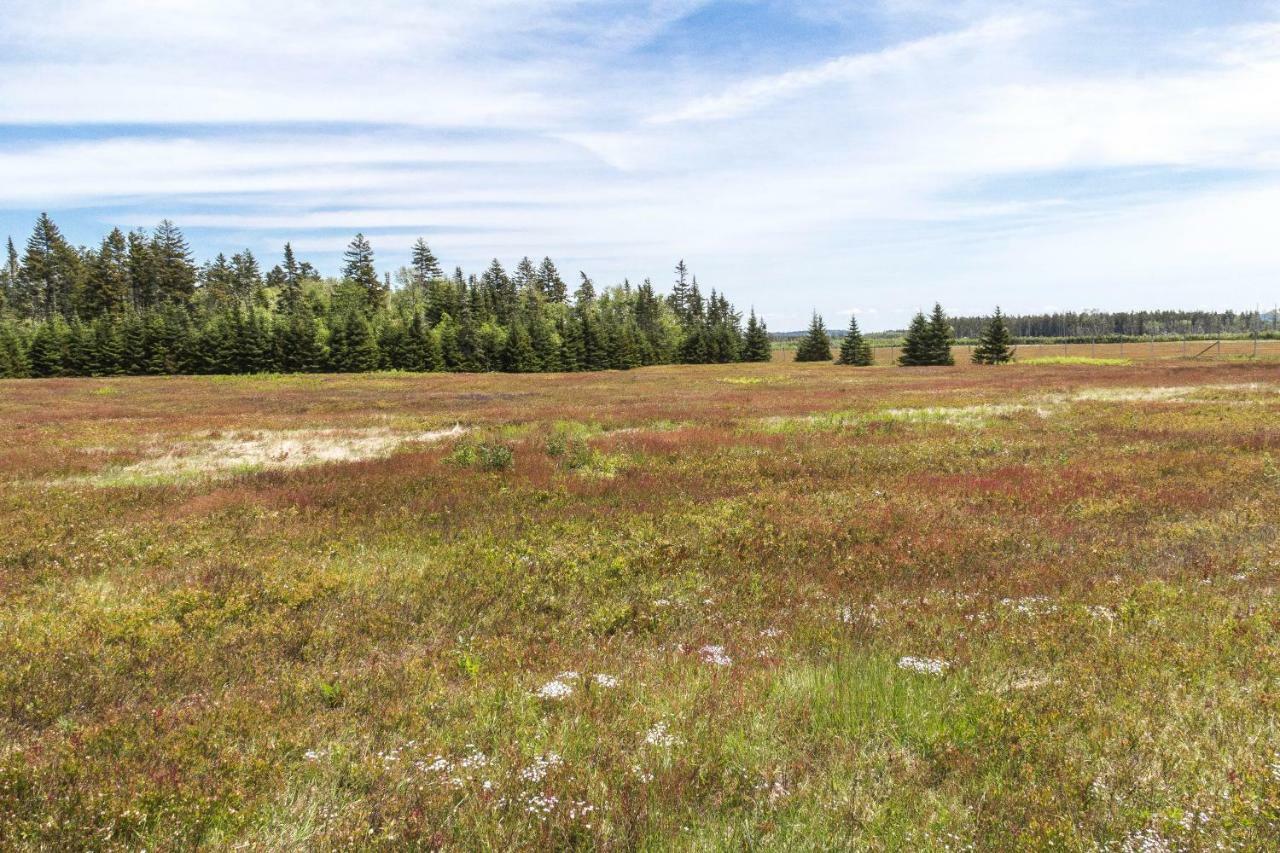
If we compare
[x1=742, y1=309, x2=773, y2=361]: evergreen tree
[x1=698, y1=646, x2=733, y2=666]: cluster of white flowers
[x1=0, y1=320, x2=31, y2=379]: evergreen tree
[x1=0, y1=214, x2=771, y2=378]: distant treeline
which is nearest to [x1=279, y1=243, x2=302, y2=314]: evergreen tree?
[x1=0, y1=214, x2=771, y2=378]: distant treeline

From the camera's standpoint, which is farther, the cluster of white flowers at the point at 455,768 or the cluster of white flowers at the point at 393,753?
the cluster of white flowers at the point at 393,753

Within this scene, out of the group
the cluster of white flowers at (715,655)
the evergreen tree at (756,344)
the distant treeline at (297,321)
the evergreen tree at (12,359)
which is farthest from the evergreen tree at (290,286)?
the cluster of white flowers at (715,655)

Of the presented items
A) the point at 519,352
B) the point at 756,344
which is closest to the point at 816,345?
the point at 756,344

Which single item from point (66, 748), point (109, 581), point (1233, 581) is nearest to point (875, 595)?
point (1233, 581)

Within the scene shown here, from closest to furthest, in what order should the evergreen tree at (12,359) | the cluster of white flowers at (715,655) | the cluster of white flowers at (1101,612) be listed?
the cluster of white flowers at (715,655) → the cluster of white flowers at (1101,612) → the evergreen tree at (12,359)

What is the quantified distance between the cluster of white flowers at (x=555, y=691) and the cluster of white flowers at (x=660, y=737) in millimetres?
908

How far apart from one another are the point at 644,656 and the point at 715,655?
73cm

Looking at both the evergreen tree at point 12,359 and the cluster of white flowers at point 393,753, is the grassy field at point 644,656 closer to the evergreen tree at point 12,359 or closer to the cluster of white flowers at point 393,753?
the cluster of white flowers at point 393,753

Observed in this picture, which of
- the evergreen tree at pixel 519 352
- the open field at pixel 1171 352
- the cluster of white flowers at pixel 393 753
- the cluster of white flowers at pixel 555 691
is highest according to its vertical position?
the evergreen tree at pixel 519 352

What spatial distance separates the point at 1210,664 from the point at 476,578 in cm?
797

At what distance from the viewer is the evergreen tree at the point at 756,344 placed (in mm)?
109562

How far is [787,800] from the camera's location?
384 centimetres

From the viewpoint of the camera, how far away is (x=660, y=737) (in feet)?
15.0

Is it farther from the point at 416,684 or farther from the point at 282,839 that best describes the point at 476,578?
the point at 282,839
